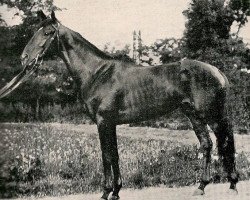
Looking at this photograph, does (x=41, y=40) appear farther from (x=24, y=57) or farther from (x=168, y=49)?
(x=168, y=49)

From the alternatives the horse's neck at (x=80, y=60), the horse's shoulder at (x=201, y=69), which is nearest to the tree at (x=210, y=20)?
the horse's shoulder at (x=201, y=69)

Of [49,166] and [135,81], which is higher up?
[135,81]

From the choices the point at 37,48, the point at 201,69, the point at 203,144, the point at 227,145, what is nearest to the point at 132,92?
the point at 201,69

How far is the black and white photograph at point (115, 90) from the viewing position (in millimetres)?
5031

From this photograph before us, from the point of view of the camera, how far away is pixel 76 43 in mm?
5141

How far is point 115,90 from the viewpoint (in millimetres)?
5090

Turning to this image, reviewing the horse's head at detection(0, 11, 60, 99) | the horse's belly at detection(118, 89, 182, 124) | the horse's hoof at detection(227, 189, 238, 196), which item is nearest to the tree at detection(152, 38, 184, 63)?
the horse's belly at detection(118, 89, 182, 124)

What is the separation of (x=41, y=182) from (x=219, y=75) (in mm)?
2319

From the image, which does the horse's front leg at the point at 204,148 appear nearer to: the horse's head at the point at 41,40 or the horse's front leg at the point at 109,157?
the horse's front leg at the point at 109,157

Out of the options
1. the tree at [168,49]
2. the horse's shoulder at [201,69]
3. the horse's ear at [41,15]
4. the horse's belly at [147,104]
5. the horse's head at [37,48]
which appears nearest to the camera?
the horse's head at [37,48]

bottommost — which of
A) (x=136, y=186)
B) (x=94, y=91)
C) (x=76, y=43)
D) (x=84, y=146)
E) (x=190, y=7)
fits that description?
(x=136, y=186)

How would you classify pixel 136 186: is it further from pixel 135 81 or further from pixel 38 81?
pixel 38 81

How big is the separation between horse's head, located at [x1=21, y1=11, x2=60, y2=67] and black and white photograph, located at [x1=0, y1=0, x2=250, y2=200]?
1 centimetres

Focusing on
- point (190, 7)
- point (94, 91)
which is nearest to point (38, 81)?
point (94, 91)
